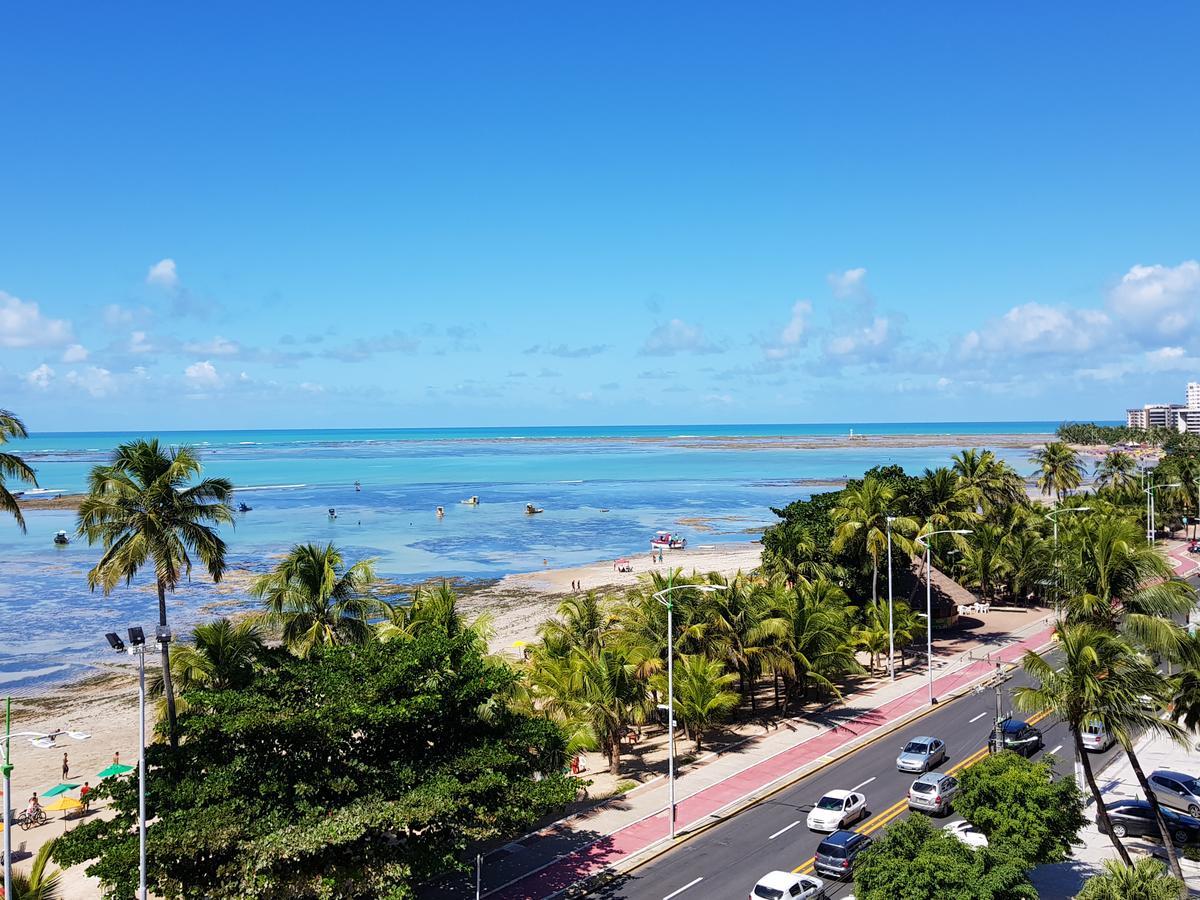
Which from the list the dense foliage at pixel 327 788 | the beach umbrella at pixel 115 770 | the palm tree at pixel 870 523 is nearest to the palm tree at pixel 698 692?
the dense foliage at pixel 327 788

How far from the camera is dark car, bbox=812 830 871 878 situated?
23891 millimetres

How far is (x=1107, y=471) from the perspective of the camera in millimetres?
98688

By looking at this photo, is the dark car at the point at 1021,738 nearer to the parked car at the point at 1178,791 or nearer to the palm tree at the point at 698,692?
the parked car at the point at 1178,791

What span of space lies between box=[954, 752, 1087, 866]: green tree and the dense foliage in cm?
1066

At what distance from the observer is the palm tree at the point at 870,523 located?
4919 centimetres

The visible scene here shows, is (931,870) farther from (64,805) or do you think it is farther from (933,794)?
(64,805)

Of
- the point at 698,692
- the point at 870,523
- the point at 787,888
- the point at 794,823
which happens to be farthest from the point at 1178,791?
the point at 870,523

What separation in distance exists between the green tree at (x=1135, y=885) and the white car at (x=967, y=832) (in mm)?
5094

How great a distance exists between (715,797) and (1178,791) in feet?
Result: 50.0

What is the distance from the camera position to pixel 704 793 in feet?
100

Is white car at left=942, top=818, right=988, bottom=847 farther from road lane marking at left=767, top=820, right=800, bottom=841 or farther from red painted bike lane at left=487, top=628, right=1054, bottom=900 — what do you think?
red painted bike lane at left=487, top=628, right=1054, bottom=900

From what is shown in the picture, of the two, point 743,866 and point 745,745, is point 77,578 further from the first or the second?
point 743,866

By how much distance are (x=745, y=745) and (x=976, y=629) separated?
2860 cm

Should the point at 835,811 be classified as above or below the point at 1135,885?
below
